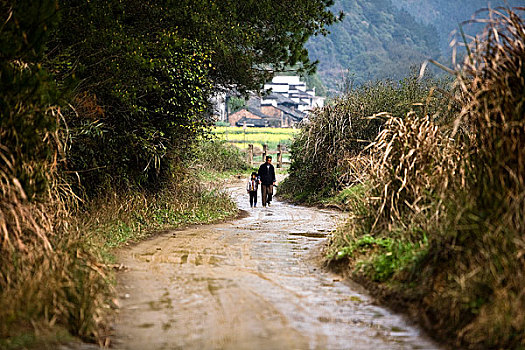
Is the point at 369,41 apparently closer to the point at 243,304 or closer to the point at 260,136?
the point at 260,136

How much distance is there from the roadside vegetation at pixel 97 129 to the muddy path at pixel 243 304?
0.46m

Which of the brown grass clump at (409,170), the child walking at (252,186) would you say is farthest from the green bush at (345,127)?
the brown grass clump at (409,170)

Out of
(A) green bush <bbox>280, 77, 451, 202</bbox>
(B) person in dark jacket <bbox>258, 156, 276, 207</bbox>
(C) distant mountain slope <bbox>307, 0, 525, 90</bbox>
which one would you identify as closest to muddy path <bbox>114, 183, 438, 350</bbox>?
(B) person in dark jacket <bbox>258, 156, 276, 207</bbox>

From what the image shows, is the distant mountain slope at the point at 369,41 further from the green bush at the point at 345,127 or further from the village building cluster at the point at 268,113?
the green bush at the point at 345,127

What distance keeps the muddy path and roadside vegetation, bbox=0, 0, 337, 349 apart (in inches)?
18.0

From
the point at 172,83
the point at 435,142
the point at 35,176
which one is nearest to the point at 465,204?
the point at 435,142

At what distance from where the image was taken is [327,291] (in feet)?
28.2

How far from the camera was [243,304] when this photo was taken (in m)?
7.59

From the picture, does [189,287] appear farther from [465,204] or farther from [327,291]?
[465,204]

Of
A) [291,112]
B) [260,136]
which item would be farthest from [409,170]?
[291,112]

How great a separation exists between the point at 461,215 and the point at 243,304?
2536 mm

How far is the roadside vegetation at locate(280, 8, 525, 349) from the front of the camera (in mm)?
6125

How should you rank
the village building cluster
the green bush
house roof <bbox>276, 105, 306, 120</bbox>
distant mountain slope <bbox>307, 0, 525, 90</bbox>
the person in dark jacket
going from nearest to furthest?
the green bush, the person in dark jacket, the village building cluster, house roof <bbox>276, 105, 306, 120</bbox>, distant mountain slope <bbox>307, 0, 525, 90</bbox>

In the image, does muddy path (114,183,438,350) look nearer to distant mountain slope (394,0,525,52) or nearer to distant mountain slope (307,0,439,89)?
distant mountain slope (307,0,439,89)
